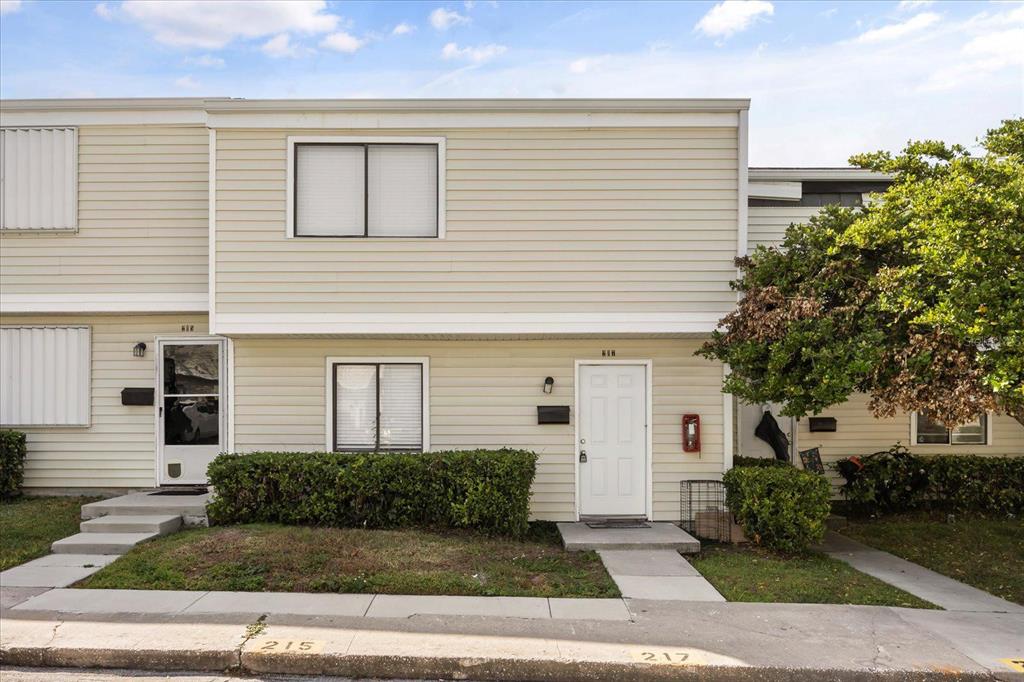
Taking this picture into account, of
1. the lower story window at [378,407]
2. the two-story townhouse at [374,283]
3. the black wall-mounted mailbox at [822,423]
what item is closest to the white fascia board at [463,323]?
the two-story townhouse at [374,283]

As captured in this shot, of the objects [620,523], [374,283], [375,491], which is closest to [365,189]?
[374,283]

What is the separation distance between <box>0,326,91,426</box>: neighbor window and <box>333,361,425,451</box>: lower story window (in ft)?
13.4

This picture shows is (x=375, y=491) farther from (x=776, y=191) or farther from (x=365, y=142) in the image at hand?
(x=776, y=191)

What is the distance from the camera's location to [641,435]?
9938 mm

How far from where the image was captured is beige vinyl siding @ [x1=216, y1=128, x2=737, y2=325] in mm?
9500

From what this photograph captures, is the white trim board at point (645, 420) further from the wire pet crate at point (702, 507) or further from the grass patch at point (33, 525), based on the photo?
the grass patch at point (33, 525)

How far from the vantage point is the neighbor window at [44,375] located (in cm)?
1078

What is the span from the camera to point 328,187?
9641mm

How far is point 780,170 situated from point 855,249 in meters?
4.83

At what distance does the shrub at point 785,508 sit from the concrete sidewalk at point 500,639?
1635 millimetres

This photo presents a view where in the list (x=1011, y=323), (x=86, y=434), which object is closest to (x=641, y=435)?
(x=1011, y=323)

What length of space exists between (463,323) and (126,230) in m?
5.26

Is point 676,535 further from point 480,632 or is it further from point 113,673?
point 113,673

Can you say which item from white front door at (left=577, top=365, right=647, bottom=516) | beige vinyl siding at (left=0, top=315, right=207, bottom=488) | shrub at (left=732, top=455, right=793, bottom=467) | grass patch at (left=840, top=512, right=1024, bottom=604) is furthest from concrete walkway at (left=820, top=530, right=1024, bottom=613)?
beige vinyl siding at (left=0, top=315, right=207, bottom=488)
